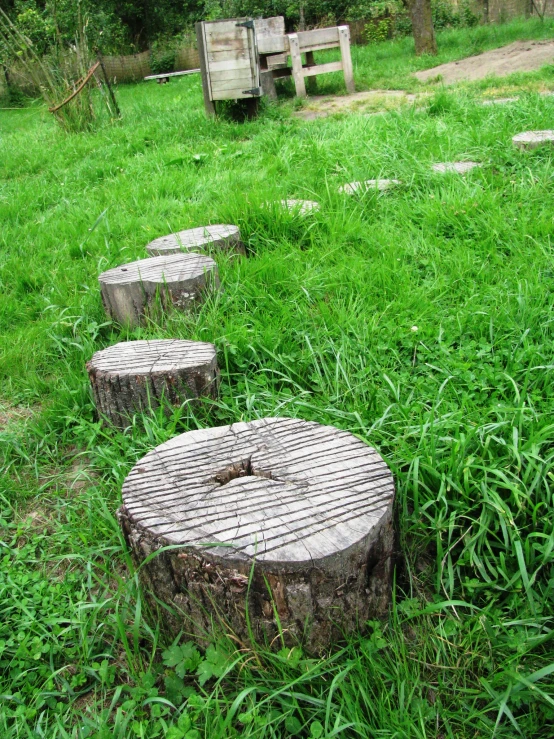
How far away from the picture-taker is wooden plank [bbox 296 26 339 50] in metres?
9.88

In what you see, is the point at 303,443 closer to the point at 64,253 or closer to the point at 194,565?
the point at 194,565

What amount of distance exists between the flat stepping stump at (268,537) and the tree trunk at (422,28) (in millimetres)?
12288

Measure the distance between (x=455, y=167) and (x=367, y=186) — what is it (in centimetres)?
75

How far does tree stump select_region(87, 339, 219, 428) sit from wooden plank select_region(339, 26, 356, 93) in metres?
8.38

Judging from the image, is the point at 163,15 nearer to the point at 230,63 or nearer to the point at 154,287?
the point at 230,63

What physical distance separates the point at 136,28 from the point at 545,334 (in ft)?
85.6

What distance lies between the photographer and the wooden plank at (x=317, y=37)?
9883mm

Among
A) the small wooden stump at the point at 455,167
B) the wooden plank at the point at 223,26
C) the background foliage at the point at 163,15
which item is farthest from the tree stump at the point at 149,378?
the background foliage at the point at 163,15

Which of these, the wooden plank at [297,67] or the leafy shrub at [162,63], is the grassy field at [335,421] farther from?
the leafy shrub at [162,63]

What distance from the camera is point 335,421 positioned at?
8.13ft

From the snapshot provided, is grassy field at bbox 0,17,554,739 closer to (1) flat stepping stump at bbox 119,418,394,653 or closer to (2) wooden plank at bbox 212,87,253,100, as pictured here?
(1) flat stepping stump at bbox 119,418,394,653

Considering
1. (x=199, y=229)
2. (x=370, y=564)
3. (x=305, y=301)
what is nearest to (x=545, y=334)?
(x=305, y=301)

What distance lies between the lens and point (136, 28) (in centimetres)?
2477

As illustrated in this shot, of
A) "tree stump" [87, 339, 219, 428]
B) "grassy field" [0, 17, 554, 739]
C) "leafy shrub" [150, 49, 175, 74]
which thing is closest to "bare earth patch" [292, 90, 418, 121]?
"grassy field" [0, 17, 554, 739]
